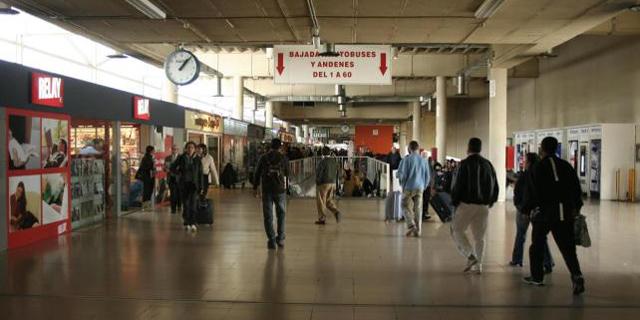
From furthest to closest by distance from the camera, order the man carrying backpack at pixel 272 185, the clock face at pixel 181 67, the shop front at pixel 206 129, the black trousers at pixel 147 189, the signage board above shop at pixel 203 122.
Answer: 1. the shop front at pixel 206 129
2. the signage board above shop at pixel 203 122
3. the black trousers at pixel 147 189
4. the clock face at pixel 181 67
5. the man carrying backpack at pixel 272 185

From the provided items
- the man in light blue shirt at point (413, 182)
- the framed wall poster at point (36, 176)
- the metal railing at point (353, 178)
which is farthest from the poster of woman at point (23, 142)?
the metal railing at point (353, 178)

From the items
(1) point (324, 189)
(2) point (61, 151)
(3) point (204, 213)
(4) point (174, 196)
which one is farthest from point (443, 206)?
(2) point (61, 151)

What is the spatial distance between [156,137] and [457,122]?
3427cm

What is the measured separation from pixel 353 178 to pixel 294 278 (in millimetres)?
12304

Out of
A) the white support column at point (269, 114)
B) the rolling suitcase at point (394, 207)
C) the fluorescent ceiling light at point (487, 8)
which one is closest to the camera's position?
the fluorescent ceiling light at point (487, 8)

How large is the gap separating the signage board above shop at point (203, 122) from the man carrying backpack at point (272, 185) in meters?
8.79

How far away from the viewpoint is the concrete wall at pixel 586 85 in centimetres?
1975

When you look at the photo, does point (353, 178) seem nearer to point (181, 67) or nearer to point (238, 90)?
point (181, 67)

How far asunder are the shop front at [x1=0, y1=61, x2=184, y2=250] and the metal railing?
19.8 feet

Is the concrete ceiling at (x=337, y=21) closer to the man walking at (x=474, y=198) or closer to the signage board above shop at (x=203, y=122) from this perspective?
the signage board above shop at (x=203, y=122)

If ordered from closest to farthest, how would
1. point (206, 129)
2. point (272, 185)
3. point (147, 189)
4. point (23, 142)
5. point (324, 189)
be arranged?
point (272, 185) → point (23, 142) → point (324, 189) → point (147, 189) → point (206, 129)

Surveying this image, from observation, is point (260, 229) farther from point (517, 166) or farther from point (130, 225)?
point (517, 166)

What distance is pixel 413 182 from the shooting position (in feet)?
33.8

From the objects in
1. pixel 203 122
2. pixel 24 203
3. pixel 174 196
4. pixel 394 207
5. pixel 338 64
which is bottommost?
pixel 394 207
